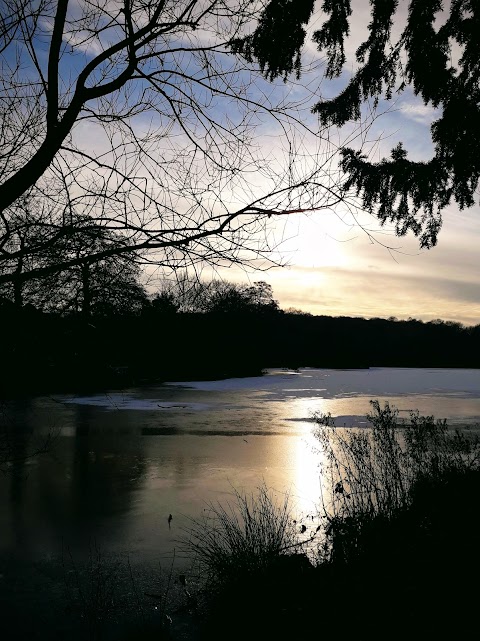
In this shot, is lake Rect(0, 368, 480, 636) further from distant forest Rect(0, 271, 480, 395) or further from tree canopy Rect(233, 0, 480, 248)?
tree canopy Rect(233, 0, 480, 248)

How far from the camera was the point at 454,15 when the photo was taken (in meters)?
6.51

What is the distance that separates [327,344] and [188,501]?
59141mm

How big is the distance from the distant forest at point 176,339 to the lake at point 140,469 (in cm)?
45

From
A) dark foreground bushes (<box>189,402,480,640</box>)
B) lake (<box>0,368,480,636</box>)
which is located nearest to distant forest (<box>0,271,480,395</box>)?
lake (<box>0,368,480,636</box>)

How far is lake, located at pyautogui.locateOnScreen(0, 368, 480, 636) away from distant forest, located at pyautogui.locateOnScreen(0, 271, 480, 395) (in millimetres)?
446

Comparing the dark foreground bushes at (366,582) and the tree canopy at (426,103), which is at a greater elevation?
the tree canopy at (426,103)

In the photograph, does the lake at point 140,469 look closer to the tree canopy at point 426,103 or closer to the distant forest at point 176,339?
the distant forest at point 176,339

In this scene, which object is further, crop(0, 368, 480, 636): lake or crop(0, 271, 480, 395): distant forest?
crop(0, 368, 480, 636): lake

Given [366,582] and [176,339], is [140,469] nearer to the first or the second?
[366,582]

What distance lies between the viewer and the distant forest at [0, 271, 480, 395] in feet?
9.39

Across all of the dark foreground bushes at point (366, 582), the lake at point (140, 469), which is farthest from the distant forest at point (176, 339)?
the dark foreground bushes at point (366, 582)

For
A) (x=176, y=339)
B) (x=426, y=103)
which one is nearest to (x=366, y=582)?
(x=426, y=103)

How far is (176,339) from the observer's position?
3678cm

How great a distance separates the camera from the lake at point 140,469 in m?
6.95
